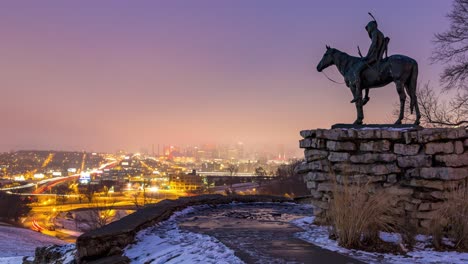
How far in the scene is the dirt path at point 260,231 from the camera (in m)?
5.62

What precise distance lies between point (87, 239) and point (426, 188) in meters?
6.02

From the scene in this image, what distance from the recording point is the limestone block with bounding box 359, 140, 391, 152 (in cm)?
801

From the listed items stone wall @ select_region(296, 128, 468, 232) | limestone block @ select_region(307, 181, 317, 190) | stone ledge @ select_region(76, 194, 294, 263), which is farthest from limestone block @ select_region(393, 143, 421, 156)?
stone ledge @ select_region(76, 194, 294, 263)

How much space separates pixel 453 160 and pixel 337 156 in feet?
6.95

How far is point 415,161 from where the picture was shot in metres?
7.61

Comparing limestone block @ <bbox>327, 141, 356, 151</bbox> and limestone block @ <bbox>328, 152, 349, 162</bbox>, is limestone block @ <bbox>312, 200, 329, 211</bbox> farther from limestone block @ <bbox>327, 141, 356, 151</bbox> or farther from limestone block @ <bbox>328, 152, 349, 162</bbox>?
limestone block @ <bbox>327, 141, 356, 151</bbox>

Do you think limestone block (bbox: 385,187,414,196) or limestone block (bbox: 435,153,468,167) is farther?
limestone block (bbox: 385,187,414,196)

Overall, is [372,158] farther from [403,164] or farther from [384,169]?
[403,164]

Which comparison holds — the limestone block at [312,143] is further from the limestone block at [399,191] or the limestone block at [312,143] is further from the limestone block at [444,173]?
the limestone block at [444,173]

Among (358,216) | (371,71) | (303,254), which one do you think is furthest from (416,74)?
(303,254)

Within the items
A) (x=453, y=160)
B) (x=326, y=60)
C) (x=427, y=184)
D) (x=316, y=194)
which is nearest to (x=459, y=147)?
(x=453, y=160)

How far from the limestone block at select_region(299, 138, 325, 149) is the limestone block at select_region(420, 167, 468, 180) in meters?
2.23

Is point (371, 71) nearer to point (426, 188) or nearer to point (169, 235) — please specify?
point (426, 188)

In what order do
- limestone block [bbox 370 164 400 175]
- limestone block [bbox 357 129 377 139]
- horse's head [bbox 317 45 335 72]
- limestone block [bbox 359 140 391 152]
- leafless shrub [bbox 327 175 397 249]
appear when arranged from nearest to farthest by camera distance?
1. leafless shrub [bbox 327 175 397 249]
2. limestone block [bbox 370 164 400 175]
3. limestone block [bbox 359 140 391 152]
4. limestone block [bbox 357 129 377 139]
5. horse's head [bbox 317 45 335 72]
